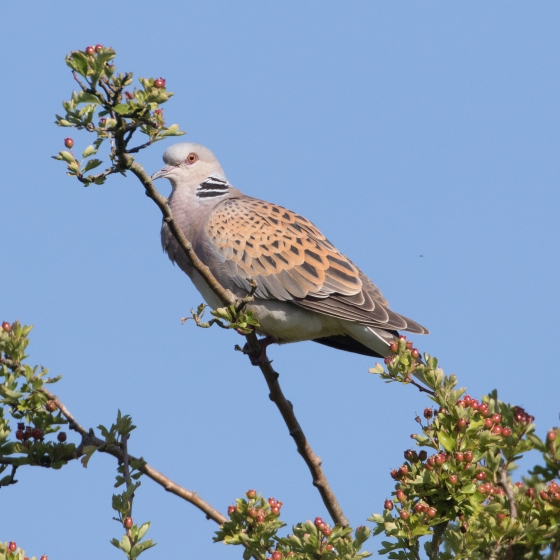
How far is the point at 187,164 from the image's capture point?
7039 millimetres

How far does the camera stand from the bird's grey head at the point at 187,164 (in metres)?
6.94

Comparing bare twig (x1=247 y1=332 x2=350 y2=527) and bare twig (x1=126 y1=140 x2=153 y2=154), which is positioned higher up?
bare twig (x1=126 y1=140 x2=153 y2=154)

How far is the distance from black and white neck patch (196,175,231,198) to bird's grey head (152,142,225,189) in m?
0.05

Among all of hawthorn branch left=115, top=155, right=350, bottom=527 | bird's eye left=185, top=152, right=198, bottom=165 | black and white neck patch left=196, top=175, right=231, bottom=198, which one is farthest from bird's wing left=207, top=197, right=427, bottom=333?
hawthorn branch left=115, top=155, right=350, bottom=527

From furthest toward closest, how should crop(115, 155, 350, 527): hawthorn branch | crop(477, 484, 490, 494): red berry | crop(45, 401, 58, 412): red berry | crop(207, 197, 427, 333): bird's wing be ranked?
crop(207, 197, 427, 333): bird's wing
crop(45, 401, 58, 412): red berry
crop(115, 155, 350, 527): hawthorn branch
crop(477, 484, 490, 494): red berry

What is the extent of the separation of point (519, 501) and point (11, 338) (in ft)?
6.75

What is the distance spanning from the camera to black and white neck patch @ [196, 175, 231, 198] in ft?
22.6

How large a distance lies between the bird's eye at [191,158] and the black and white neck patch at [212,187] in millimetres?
184

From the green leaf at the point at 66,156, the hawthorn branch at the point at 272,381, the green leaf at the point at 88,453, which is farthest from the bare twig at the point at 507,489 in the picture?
the green leaf at the point at 66,156

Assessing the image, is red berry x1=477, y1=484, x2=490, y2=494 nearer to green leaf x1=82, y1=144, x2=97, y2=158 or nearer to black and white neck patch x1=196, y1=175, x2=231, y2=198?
green leaf x1=82, y1=144, x2=97, y2=158

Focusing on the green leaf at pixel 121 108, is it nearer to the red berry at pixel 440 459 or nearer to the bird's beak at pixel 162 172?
the red berry at pixel 440 459

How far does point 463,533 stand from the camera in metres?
3.50

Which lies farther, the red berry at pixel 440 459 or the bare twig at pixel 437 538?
the bare twig at pixel 437 538

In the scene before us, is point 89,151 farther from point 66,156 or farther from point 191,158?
point 191,158
